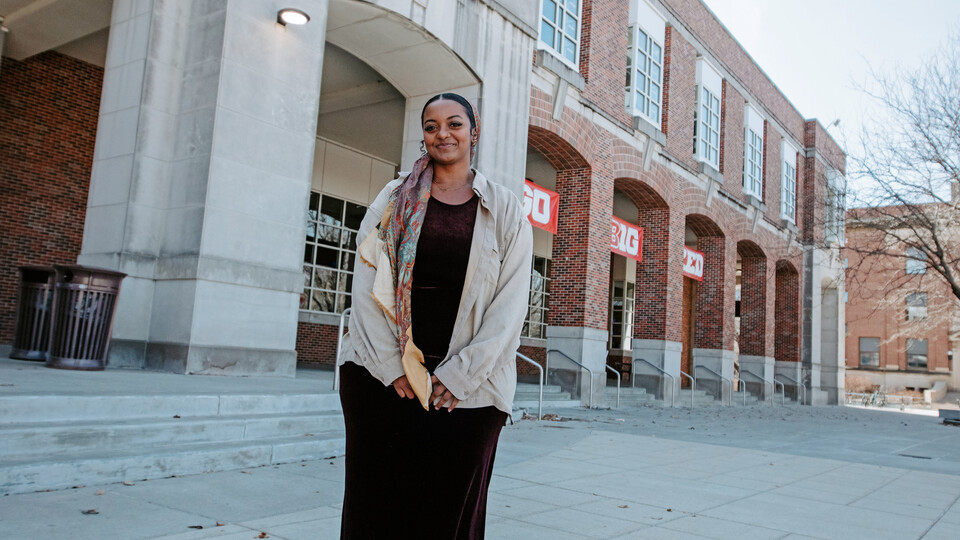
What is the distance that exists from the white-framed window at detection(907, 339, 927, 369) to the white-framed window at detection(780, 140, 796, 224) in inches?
1061

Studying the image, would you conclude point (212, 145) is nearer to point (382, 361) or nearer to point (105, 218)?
point (105, 218)

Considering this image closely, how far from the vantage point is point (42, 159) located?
12227 millimetres

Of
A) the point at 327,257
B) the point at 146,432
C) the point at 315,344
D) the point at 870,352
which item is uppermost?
the point at 327,257

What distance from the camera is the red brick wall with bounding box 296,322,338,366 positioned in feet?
51.5

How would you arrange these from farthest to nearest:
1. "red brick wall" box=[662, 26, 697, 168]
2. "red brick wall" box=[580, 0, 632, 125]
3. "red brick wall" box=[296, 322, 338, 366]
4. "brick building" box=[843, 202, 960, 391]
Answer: "brick building" box=[843, 202, 960, 391]
"red brick wall" box=[662, 26, 697, 168]
"red brick wall" box=[296, 322, 338, 366]
"red brick wall" box=[580, 0, 632, 125]

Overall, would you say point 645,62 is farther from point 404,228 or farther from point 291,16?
point 404,228

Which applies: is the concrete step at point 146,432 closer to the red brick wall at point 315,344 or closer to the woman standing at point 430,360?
the woman standing at point 430,360

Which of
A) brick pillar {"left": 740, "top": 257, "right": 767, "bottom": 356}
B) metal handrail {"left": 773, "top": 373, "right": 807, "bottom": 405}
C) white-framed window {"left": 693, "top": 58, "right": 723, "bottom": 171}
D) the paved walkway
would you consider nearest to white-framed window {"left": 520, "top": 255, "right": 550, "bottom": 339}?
white-framed window {"left": 693, "top": 58, "right": 723, "bottom": 171}

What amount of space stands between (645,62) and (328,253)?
913 cm

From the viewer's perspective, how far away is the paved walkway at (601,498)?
347cm

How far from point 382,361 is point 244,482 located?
3.02 m

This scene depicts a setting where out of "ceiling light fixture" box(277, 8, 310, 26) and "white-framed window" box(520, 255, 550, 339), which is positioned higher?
"ceiling light fixture" box(277, 8, 310, 26)

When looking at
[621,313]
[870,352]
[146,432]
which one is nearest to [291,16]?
[146,432]

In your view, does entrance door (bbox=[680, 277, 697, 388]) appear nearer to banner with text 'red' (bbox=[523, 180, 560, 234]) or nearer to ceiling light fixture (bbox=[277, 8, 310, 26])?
banner with text 'red' (bbox=[523, 180, 560, 234])
